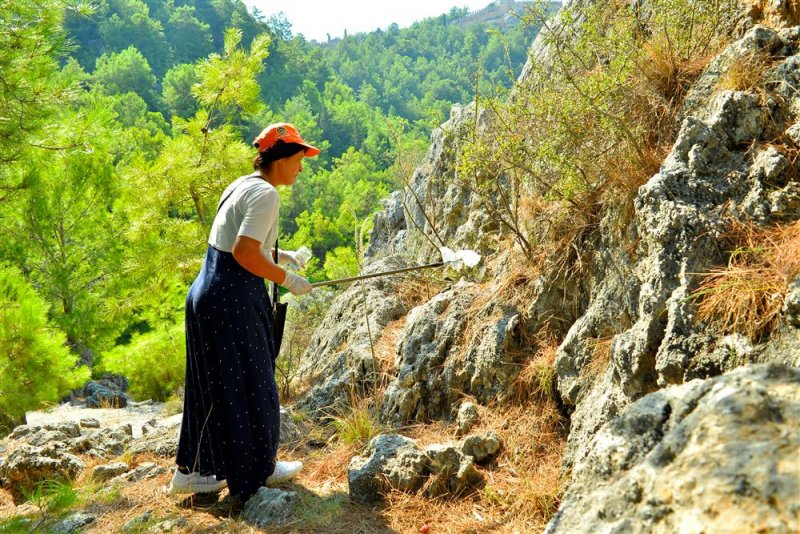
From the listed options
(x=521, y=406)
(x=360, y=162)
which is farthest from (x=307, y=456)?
(x=360, y=162)

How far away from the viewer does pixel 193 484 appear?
10.5 feet

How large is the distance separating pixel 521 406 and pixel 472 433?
1.02ft

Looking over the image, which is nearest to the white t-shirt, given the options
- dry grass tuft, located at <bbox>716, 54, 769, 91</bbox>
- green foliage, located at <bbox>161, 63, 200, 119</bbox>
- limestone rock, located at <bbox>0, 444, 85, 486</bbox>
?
limestone rock, located at <bbox>0, 444, 85, 486</bbox>

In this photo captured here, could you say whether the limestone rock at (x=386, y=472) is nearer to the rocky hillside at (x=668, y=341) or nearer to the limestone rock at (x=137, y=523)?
the rocky hillside at (x=668, y=341)

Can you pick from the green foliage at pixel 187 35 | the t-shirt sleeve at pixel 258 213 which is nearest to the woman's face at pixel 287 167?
the t-shirt sleeve at pixel 258 213

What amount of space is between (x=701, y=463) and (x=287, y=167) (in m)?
2.37

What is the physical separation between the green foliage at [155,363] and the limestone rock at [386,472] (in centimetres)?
805

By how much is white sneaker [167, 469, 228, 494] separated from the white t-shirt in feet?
4.06

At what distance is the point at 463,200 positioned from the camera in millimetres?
5777

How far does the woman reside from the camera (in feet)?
9.66

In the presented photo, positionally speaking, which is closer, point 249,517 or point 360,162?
point 249,517

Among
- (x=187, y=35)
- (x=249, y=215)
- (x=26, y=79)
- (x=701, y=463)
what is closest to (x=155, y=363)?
(x=26, y=79)

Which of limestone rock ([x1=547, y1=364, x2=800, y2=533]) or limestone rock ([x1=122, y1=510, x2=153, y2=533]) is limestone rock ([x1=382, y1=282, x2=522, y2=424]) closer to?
limestone rock ([x1=122, y1=510, x2=153, y2=533])

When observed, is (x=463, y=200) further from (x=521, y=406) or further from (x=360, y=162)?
(x=360, y=162)
